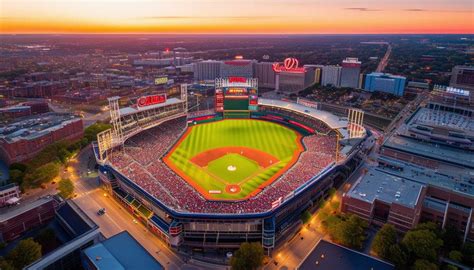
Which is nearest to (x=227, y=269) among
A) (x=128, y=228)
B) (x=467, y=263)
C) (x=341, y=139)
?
(x=128, y=228)

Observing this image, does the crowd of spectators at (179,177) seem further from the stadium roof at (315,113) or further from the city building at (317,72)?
the city building at (317,72)

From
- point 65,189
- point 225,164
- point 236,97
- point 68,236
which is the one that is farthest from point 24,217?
point 236,97

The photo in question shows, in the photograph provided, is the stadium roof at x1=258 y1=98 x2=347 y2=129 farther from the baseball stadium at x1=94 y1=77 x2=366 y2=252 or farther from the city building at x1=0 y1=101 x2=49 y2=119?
the city building at x1=0 y1=101 x2=49 y2=119

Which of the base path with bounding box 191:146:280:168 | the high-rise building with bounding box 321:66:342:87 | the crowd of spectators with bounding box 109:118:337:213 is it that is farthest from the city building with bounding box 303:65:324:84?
the base path with bounding box 191:146:280:168

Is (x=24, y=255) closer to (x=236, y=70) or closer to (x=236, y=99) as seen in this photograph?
(x=236, y=99)

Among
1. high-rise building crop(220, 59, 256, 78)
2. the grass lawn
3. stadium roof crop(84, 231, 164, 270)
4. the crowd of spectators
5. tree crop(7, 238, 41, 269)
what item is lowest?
tree crop(7, 238, 41, 269)

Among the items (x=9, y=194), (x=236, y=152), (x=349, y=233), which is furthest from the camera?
(x=236, y=152)

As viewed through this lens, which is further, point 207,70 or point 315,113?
point 207,70
